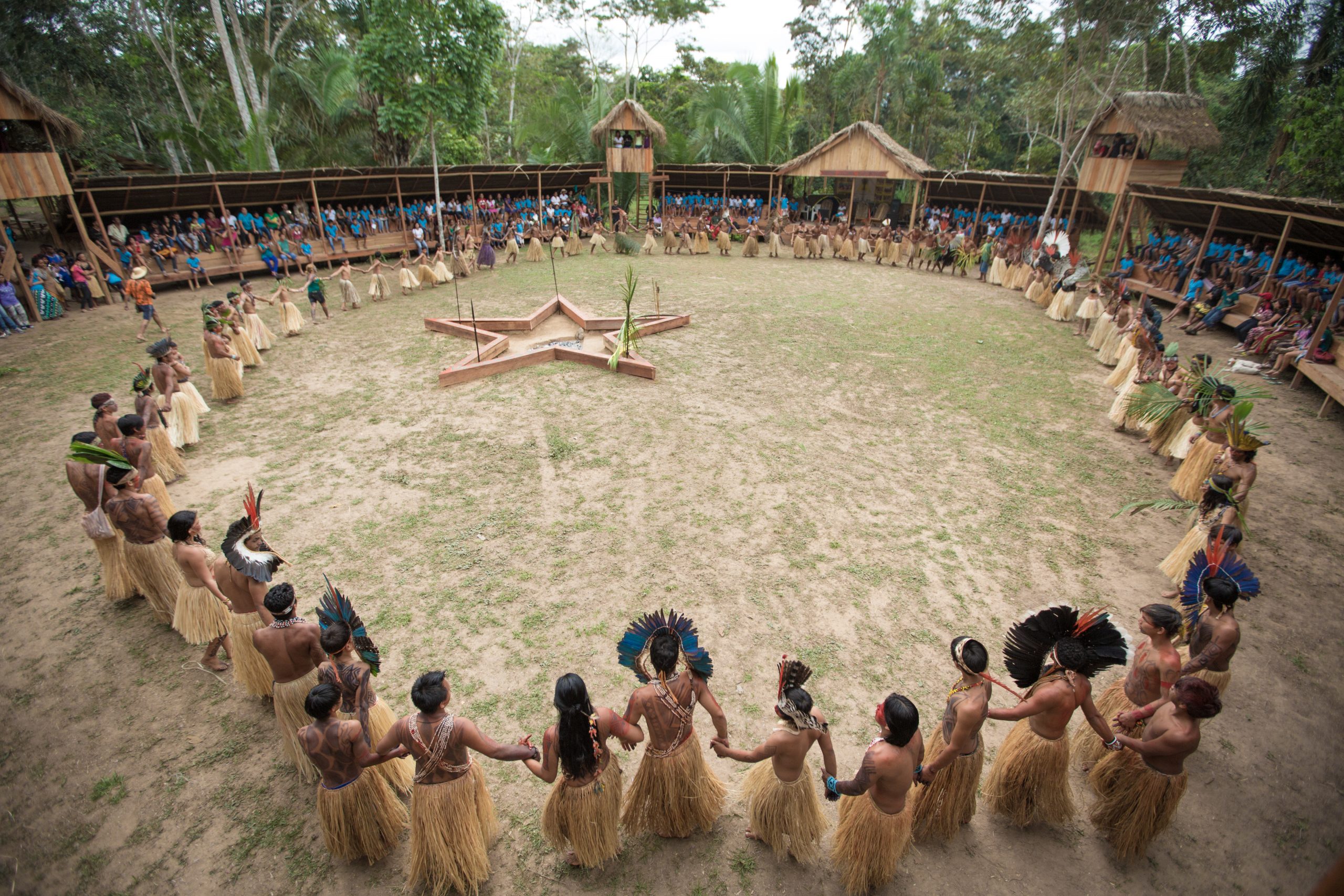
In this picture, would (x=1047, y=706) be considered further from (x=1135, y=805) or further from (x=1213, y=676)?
(x=1213, y=676)

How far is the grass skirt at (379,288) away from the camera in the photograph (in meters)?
13.2

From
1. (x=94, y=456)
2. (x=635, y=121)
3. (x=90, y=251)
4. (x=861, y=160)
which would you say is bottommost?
(x=94, y=456)

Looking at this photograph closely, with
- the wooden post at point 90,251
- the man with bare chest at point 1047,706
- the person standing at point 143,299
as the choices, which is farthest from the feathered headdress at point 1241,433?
the wooden post at point 90,251

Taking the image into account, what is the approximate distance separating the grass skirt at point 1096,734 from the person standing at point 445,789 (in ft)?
10.3

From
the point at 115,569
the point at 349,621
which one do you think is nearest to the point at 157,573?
the point at 115,569

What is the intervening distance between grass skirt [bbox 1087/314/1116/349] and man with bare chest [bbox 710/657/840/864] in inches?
397

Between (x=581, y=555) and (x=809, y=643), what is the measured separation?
2030mm

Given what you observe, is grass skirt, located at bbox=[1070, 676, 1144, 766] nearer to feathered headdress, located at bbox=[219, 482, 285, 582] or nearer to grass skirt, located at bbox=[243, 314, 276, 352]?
feathered headdress, located at bbox=[219, 482, 285, 582]

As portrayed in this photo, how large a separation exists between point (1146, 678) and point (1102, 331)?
9052 millimetres

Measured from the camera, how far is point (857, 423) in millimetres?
7809

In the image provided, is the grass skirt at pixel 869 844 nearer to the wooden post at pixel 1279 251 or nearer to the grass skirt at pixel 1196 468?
the grass skirt at pixel 1196 468

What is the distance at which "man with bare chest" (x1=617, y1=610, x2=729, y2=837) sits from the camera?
9.23 feet

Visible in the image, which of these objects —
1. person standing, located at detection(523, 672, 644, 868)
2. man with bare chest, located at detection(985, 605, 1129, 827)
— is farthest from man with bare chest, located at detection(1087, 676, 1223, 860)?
person standing, located at detection(523, 672, 644, 868)

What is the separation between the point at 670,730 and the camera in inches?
116
